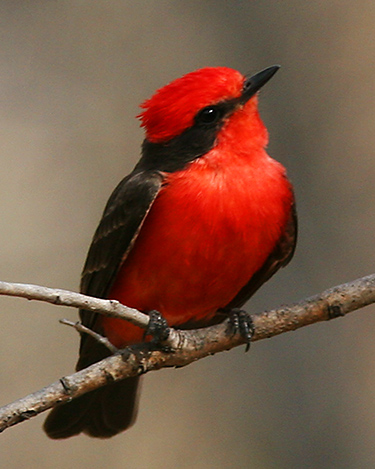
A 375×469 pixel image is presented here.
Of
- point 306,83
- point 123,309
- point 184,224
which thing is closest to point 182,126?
point 184,224

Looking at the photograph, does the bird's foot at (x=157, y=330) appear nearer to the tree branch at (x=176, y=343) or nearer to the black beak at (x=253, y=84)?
the tree branch at (x=176, y=343)

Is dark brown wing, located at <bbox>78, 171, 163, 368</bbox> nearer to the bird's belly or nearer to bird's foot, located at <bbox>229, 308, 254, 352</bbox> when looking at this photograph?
the bird's belly

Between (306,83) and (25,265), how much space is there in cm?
245

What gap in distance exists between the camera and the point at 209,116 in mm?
4578

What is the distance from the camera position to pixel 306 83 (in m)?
6.19

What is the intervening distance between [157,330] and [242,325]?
0.56 m

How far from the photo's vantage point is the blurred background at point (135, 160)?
576 centimetres

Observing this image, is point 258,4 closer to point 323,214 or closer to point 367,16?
point 367,16

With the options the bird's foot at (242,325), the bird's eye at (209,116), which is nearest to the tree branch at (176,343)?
the bird's foot at (242,325)

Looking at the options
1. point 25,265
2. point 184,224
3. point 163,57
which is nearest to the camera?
point 184,224

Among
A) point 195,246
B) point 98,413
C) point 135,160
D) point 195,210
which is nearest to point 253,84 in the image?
point 195,210

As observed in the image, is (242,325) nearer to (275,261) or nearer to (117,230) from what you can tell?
(275,261)

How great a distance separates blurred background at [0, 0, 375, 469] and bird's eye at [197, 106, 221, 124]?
4.85 ft

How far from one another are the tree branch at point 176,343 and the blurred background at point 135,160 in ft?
5.11
